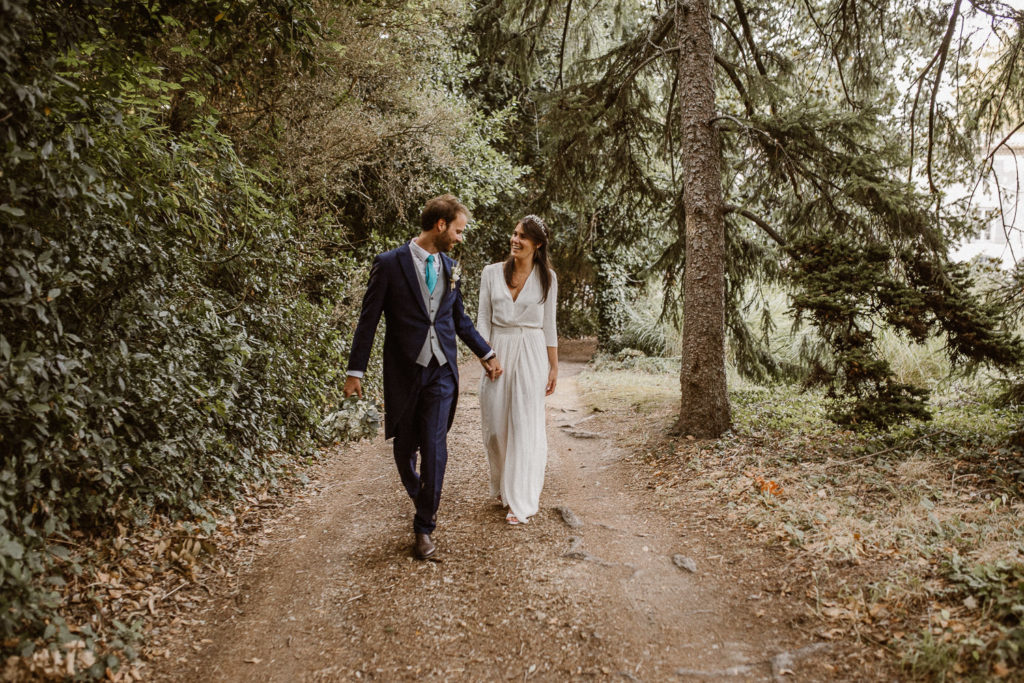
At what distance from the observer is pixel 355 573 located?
3.70 m

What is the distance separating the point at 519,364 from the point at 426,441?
104 cm

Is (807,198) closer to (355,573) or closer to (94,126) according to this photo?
(355,573)

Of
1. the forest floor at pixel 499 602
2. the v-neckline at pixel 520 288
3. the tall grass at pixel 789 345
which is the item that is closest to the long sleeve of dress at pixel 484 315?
the v-neckline at pixel 520 288

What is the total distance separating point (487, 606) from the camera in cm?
330

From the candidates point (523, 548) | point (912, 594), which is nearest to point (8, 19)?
point (523, 548)

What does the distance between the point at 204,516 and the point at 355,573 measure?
1274 millimetres

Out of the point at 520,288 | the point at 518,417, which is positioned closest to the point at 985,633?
the point at 518,417

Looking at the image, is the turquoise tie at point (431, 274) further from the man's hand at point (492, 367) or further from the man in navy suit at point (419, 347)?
the man's hand at point (492, 367)

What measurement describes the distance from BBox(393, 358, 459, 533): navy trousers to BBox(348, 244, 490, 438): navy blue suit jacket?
0.06 metres

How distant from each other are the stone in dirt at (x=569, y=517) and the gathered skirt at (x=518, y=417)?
0.66ft

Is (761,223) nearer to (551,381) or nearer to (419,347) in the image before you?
(551,381)

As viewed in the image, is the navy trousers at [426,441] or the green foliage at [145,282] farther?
the navy trousers at [426,441]

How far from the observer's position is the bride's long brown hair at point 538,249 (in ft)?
14.8

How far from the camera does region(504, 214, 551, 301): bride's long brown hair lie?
4.50 meters
